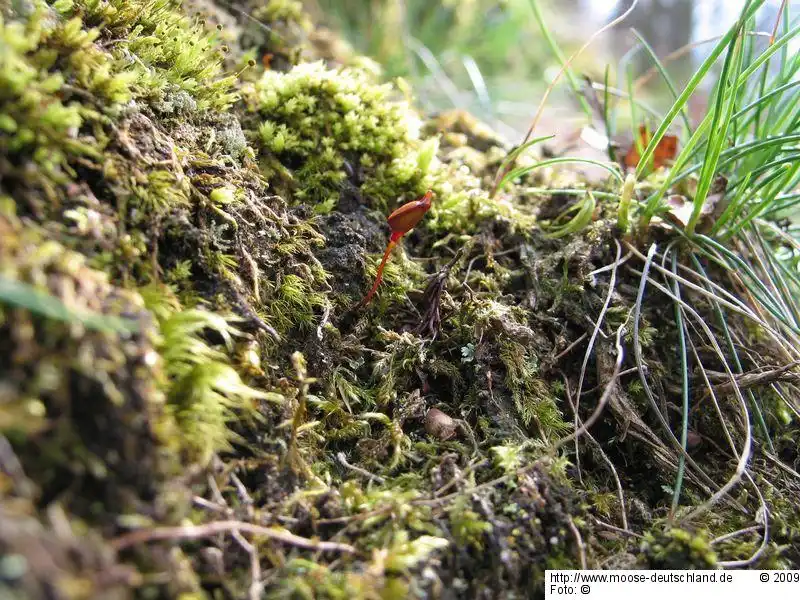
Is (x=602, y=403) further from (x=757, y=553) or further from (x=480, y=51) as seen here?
(x=480, y=51)

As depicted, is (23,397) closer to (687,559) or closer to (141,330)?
(141,330)

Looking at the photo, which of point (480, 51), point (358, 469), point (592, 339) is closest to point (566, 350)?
point (592, 339)

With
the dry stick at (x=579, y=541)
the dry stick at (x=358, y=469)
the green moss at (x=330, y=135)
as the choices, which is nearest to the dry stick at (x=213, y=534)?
the dry stick at (x=358, y=469)

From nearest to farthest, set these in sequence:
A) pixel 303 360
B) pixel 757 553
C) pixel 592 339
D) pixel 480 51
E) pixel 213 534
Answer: pixel 213 534 → pixel 757 553 → pixel 303 360 → pixel 592 339 → pixel 480 51

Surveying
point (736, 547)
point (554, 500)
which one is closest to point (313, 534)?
point (554, 500)

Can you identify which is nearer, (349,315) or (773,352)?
(349,315)

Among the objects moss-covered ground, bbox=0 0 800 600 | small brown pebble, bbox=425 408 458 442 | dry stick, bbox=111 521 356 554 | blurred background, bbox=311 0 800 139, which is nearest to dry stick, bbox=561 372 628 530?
moss-covered ground, bbox=0 0 800 600

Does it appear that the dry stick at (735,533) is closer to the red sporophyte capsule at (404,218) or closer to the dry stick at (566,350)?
the dry stick at (566,350)
